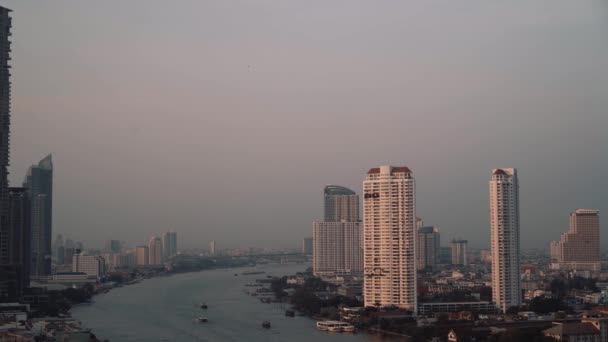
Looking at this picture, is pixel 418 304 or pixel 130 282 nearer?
pixel 418 304

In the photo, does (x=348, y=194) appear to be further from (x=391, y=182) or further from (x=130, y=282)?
(x=391, y=182)

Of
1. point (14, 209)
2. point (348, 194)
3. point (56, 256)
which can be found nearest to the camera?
point (14, 209)

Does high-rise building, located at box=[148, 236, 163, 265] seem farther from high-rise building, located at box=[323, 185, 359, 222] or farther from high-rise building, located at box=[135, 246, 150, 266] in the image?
high-rise building, located at box=[323, 185, 359, 222]

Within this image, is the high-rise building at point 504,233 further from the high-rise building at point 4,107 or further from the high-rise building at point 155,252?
the high-rise building at point 155,252

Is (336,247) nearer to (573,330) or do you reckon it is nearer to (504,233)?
(504,233)

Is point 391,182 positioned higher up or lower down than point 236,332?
higher up

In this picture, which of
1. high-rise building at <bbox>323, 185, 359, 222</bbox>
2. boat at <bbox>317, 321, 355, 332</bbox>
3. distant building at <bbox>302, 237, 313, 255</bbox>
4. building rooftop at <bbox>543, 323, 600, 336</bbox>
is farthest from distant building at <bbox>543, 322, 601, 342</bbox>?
distant building at <bbox>302, 237, 313, 255</bbox>

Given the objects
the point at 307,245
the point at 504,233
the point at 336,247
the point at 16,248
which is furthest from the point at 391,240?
the point at 307,245

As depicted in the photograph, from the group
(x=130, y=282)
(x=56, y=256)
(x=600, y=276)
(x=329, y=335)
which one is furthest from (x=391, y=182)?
(x=56, y=256)
